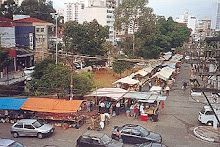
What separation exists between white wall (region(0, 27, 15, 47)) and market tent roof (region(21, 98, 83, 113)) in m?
11.5

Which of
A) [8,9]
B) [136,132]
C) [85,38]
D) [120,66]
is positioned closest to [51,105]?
[136,132]

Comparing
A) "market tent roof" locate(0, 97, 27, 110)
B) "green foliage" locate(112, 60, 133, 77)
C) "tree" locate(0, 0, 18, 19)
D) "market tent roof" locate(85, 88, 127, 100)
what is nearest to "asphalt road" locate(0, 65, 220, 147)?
"market tent roof" locate(0, 97, 27, 110)

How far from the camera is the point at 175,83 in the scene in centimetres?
3050

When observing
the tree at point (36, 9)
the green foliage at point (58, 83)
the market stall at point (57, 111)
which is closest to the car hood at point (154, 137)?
the market stall at point (57, 111)

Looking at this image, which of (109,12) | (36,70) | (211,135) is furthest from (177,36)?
(211,135)

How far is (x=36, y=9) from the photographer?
1944 inches

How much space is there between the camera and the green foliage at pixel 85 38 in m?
32.1

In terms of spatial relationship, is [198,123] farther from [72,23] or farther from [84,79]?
[72,23]

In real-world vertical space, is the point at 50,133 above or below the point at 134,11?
below

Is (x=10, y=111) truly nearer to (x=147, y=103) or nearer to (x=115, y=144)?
(x=115, y=144)

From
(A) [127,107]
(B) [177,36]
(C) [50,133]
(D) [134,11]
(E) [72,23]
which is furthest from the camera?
(B) [177,36]

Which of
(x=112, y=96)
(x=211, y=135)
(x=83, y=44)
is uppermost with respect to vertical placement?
(x=83, y=44)

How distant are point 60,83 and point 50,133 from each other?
489 centimetres

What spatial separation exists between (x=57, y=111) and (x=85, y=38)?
17.9 metres
